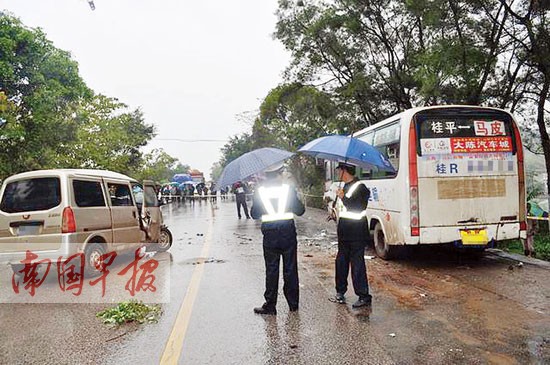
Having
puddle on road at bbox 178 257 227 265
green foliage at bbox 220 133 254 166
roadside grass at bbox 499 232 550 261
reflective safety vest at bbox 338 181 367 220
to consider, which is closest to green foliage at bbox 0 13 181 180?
puddle on road at bbox 178 257 227 265

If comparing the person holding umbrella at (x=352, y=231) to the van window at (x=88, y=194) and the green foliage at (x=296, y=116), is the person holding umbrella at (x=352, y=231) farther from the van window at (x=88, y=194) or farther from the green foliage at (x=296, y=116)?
the green foliage at (x=296, y=116)

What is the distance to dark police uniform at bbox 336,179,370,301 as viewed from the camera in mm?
5441

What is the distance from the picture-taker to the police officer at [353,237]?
544 centimetres

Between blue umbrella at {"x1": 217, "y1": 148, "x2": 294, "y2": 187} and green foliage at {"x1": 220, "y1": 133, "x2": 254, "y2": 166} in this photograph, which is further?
green foliage at {"x1": 220, "y1": 133, "x2": 254, "y2": 166}

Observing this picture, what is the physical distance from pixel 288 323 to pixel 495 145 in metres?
4.87

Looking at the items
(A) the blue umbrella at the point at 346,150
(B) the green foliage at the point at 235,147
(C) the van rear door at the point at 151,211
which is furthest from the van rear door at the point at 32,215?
(B) the green foliage at the point at 235,147

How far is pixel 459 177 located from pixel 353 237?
2.88 meters

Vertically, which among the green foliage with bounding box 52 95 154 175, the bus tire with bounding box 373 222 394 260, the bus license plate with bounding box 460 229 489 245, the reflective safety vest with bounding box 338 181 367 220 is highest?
the green foliage with bounding box 52 95 154 175

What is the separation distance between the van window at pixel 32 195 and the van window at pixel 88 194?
30 centimetres

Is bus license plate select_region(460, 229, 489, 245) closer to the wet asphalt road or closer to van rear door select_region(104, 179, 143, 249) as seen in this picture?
the wet asphalt road

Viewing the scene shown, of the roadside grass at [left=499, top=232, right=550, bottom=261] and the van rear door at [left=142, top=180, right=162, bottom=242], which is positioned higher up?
the van rear door at [left=142, top=180, right=162, bottom=242]

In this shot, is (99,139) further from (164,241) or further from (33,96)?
(164,241)

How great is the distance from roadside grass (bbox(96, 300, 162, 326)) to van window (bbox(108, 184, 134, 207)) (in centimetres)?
312

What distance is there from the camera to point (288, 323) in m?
4.86
